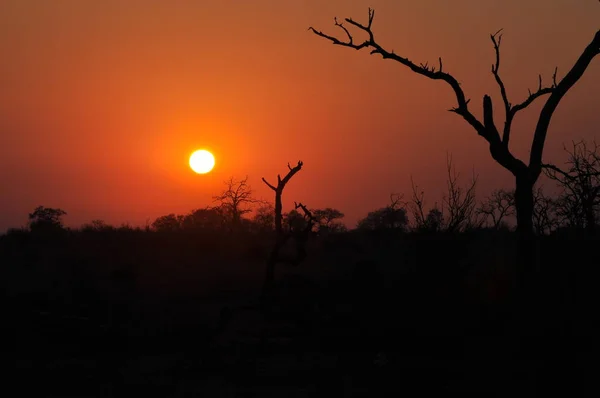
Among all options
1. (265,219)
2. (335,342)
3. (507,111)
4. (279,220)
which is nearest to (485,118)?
(507,111)

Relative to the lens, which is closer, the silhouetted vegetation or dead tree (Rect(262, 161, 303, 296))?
the silhouetted vegetation

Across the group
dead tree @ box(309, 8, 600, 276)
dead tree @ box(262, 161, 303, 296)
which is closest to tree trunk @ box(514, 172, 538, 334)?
dead tree @ box(309, 8, 600, 276)

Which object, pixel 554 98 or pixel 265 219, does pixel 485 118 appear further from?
pixel 265 219

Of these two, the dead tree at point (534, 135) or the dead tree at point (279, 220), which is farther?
the dead tree at point (279, 220)

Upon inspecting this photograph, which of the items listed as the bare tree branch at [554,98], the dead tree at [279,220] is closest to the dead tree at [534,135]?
the bare tree branch at [554,98]

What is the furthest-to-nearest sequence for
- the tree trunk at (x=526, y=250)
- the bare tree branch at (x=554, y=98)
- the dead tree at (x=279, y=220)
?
the dead tree at (x=279, y=220)
the tree trunk at (x=526, y=250)
the bare tree branch at (x=554, y=98)

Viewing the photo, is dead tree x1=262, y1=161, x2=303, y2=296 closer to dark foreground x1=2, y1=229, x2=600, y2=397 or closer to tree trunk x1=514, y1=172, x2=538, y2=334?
dark foreground x1=2, y1=229, x2=600, y2=397

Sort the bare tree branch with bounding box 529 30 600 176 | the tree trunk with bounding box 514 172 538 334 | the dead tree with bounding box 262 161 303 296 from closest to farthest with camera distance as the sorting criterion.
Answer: the bare tree branch with bounding box 529 30 600 176 → the tree trunk with bounding box 514 172 538 334 → the dead tree with bounding box 262 161 303 296

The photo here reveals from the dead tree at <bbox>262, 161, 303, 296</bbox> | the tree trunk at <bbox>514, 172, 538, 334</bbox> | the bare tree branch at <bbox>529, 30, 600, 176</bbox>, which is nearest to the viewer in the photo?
the bare tree branch at <bbox>529, 30, 600, 176</bbox>

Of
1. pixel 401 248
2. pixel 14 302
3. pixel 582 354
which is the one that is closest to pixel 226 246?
pixel 401 248

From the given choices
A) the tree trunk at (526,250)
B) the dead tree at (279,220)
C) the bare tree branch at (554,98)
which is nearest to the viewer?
the bare tree branch at (554,98)

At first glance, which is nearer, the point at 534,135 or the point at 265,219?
the point at 534,135

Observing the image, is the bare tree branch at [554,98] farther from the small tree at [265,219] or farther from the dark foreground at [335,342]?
the small tree at [265,219]

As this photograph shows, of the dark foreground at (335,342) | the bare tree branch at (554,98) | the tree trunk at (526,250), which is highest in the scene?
→ the bare tree branch at (554,98)
